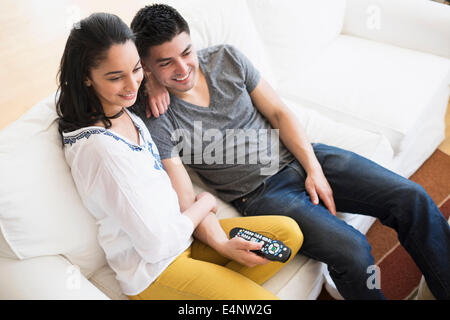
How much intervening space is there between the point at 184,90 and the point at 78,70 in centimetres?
37

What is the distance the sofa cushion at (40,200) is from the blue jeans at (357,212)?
52 cm

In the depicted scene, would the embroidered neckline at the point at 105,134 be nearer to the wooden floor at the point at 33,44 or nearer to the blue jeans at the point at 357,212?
the blue jeans at the point at 357,212

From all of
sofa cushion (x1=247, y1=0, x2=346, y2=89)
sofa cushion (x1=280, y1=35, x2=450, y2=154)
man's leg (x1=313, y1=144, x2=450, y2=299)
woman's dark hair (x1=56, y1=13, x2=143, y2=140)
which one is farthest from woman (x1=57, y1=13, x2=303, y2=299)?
sofa cushion (x1=247, y1=0, x2=346, y2=89)

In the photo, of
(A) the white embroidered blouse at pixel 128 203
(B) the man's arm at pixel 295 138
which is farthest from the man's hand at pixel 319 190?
(A) the white embroidered blouse at pixel 128 203

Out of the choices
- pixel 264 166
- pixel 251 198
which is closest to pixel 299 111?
pixel 264 166

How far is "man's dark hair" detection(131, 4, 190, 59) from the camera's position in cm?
120

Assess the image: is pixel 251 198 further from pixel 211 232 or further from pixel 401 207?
pixel 401 207

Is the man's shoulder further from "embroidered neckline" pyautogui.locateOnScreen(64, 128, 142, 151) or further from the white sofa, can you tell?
"embroidered neckline" pyautogui.locateOnScreen(64, 128, 142, 151)

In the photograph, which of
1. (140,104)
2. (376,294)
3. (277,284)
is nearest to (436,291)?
(376,294)

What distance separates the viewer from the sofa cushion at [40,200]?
1.02 m

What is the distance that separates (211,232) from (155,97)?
1.49 ft

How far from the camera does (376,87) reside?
1.81 meters
